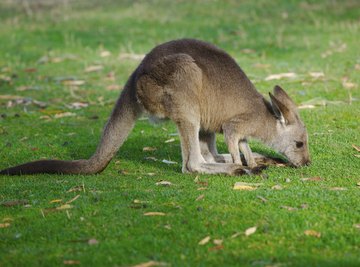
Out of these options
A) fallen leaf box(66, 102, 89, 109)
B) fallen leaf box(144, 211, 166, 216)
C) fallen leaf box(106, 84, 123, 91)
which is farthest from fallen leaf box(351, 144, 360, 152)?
fallen leaf box(106, 84, 123, 91)

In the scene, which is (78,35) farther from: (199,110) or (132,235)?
(132,235)

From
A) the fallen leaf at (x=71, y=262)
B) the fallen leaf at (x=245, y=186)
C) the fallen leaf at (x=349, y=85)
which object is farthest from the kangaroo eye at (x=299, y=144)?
the fallen leaf at (x=349, y=85)

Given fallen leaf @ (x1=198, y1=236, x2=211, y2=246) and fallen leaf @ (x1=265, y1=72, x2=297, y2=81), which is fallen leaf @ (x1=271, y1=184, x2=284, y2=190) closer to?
fallen leaf @ (x1=198, y1=236, x2=211, y2=246)

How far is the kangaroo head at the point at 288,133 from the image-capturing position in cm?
711

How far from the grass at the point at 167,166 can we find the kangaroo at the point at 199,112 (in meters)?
0.18

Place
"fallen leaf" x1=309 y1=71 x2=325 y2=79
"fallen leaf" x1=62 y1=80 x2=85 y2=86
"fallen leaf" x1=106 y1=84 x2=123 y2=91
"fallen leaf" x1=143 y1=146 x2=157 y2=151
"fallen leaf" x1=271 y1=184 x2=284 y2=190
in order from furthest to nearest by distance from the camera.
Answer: "fallen leaf" x1=62 y1=80 x2=85 y2=86 < "fallen leaf" x1=106 y1=84 x2=123 y2=91 < "fallen leaf" x1=309 y1=71 x2=325 y2=79 < "fallen leaf" x1=143 y1=146 x2=157 y2=151 < "fallen leaf" x1=271 y1=184 x2=284 y2=190

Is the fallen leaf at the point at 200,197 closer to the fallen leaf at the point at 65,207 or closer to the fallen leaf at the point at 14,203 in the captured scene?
the fallen leaf at the point at 65,207

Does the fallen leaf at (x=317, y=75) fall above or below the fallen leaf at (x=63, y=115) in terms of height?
above

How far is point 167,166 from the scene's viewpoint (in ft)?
24.2

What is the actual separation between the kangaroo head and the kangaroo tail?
4.59 feet

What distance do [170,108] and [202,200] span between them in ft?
4.39

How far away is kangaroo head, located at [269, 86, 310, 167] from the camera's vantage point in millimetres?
7110

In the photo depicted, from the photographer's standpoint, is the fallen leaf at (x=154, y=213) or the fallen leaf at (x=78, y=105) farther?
the fallen leaf at (x=78, y=105)

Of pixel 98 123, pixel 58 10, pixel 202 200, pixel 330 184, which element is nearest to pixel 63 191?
pixel 202 200
